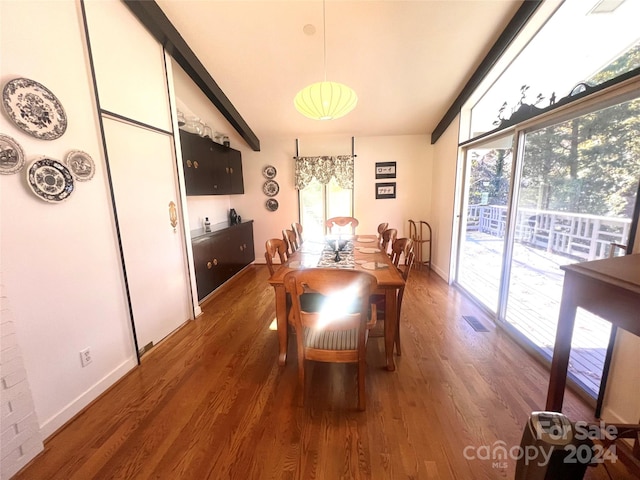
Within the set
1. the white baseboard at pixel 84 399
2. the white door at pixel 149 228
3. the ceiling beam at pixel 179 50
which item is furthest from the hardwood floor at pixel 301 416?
the ceiling beam at pixel 179 50

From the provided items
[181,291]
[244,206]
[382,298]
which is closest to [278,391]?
Result: [382,298]

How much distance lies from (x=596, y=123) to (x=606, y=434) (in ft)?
5.86

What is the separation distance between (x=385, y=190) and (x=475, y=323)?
2.72m

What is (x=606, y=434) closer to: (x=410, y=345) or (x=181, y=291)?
(x=410, y=345)

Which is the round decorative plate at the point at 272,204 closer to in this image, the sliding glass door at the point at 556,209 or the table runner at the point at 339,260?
the table runner at the point at 339,260

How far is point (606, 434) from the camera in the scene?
3.33 feet

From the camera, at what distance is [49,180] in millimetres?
1427

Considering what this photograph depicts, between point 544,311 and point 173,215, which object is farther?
point 173,215

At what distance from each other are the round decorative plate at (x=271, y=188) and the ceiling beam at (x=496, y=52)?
9.72 ft

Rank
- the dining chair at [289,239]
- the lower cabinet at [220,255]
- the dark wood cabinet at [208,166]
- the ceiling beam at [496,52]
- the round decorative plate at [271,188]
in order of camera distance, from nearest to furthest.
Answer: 1. the ceiling beam at [496,52]
2. the dining chair at [289,239]
3. the dark wood cabinet at [208,166]
4. the lower cabinet at [220,255]
5. the round decorative plate at [271,188]

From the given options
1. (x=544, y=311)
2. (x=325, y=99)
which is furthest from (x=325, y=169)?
(x=544, y=311)

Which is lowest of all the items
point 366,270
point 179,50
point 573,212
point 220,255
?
point 220,255

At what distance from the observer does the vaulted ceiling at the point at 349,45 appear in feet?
7.06

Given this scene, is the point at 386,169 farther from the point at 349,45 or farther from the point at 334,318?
the point at 334,318
